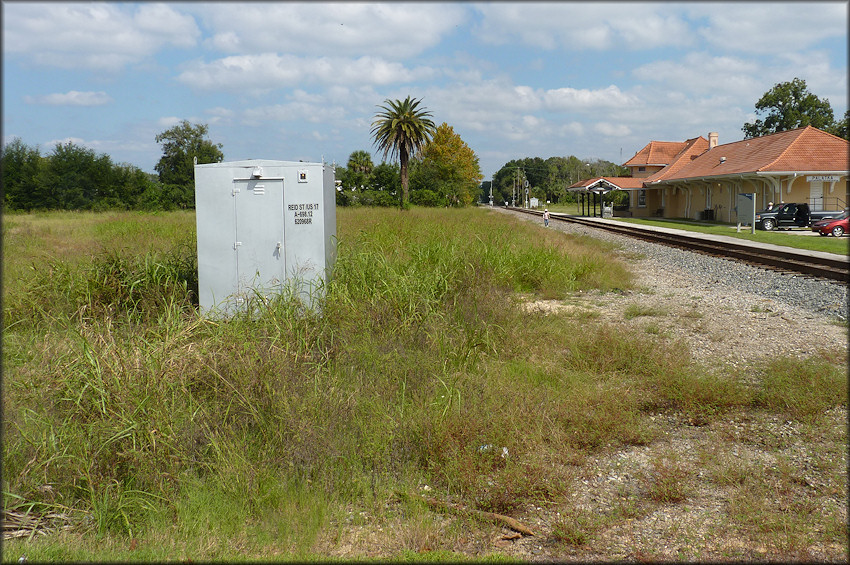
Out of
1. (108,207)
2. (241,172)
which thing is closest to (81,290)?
(241,172)

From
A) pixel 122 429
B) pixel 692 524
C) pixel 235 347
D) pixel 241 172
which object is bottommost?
pixel 692 524

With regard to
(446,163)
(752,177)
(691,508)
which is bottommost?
(691,508)

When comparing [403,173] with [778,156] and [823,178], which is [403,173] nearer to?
[778,156]

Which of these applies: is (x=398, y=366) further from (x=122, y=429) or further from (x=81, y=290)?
(x=81, y=290)

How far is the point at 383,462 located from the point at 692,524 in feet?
6.83

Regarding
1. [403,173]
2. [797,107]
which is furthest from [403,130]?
[797,107]

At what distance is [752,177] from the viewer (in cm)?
3606

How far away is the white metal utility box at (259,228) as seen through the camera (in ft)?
26.2

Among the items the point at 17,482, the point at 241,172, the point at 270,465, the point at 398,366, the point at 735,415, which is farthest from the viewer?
the point at 241,172

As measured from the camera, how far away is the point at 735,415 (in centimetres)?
535

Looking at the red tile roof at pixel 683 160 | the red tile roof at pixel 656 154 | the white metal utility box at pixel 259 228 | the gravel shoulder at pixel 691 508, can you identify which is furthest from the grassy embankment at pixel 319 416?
the red tile roof at pixel 656 154

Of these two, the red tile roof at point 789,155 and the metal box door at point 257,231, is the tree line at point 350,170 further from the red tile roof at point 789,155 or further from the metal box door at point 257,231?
the metal box door at point 257,231

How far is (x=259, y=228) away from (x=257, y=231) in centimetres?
5

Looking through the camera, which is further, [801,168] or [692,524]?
[801,168]
